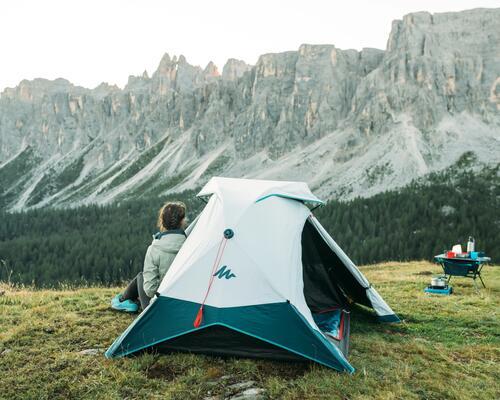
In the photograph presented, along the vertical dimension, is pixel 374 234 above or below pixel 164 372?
below

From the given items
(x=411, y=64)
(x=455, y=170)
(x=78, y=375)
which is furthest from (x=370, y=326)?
(x=411, y=64)

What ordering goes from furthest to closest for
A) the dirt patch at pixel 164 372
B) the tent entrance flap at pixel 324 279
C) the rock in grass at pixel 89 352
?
the tent entrance flap at pixel 324 279 → the rock in grass at pixel 89 352 → the dirt patch at pixel 164 372

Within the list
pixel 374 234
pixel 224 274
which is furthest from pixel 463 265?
pixel 374 234

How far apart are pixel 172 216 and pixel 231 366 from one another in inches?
137

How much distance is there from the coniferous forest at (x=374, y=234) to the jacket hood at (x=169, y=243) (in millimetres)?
65326

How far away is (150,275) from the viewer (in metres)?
8.85

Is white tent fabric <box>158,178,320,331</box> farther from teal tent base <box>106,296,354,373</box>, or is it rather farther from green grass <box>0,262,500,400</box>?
green grass <box>0,262,500,400</box>

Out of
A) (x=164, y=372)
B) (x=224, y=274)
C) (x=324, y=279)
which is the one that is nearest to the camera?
(x=164, y=372)

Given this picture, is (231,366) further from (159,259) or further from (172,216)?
(172,216)

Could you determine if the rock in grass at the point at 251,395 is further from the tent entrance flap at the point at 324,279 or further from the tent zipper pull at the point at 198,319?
the tent entrance flap at the point at 324,279

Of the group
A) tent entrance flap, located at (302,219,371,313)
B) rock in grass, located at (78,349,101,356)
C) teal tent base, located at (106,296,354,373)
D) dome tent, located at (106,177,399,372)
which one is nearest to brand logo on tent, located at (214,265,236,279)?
dome tent, located at (106,177,399,372)

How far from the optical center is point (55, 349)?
7.63 m

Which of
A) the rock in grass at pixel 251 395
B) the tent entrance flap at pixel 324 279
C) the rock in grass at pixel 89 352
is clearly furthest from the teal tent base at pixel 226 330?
the tent entrance flap at pixel 324 279

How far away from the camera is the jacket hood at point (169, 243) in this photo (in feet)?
28.9
